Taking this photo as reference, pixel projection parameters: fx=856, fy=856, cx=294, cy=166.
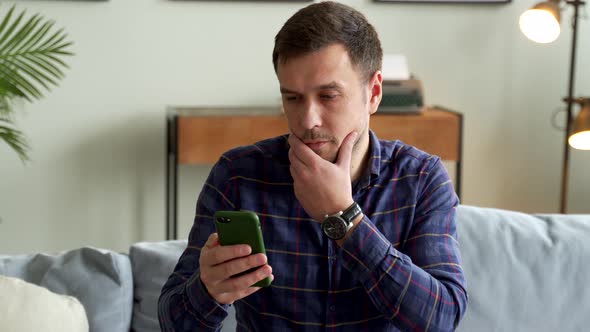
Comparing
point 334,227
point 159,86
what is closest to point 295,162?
point 334,227

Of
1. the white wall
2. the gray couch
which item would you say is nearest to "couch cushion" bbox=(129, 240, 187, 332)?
the gray couch

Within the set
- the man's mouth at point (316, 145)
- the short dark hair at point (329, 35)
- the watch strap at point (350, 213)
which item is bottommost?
the watch strap at point (350, 213)

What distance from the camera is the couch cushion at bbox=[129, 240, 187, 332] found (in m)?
1.91

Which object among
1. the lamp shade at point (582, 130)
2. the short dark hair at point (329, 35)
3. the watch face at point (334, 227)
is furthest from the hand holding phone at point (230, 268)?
the lamp shade at point (582, 130)

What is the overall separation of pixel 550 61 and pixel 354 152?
2682 mm

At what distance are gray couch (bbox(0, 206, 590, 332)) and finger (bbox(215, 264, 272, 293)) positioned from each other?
0.49 metres

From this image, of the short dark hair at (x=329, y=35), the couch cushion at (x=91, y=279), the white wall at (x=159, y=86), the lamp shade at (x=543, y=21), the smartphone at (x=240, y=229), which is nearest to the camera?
the smartphone at (x=240, y=229)

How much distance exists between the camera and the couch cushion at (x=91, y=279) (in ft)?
6.08

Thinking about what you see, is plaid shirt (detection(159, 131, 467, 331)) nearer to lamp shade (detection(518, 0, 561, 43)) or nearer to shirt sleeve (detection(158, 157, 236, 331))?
shirt sleeve (detection(158, 157, 236, 331))

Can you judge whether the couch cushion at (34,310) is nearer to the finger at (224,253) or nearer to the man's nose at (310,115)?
the finger at (224,253)

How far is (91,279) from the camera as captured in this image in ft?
6.16

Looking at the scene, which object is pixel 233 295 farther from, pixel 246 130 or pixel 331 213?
pixel 246 130

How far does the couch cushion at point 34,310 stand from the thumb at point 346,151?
0.65m

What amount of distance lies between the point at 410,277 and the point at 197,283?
0.36 metres
